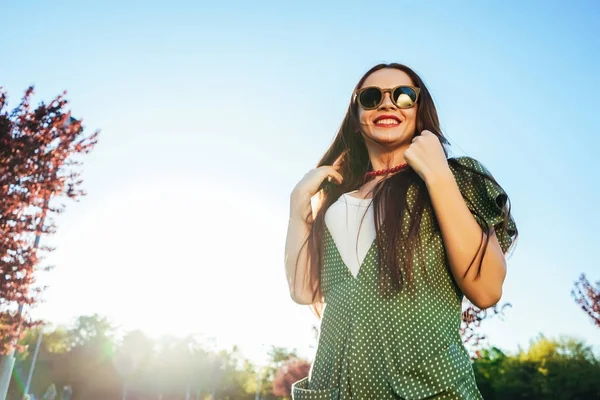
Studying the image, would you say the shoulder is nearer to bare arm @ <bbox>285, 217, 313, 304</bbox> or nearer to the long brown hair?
the long brown hair

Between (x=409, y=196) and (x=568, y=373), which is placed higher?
(x=568, y=373)

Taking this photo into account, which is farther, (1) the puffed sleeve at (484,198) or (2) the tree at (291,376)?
(2) the tree at (291,376)

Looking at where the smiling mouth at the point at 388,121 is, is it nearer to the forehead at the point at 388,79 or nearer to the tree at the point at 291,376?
the forehead at the point at 388,79

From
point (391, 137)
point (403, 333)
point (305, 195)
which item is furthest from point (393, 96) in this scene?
point (403, 333)

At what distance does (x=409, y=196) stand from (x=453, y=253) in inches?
11.0

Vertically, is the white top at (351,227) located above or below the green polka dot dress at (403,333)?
above

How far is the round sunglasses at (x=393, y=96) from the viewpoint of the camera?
191 cm

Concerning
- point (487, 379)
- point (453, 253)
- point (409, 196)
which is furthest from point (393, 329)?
point (487, 379)

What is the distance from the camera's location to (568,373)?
25469 millimetres

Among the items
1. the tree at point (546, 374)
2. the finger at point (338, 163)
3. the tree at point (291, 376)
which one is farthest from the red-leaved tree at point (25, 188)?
the tree at point (291, 376)

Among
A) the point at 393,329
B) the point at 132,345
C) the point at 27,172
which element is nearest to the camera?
the point at 393,329

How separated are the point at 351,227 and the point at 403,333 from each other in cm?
47

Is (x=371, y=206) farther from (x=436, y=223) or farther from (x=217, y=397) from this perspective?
(x=217, y=397)

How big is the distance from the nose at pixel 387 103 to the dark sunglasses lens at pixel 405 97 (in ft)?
0.06
